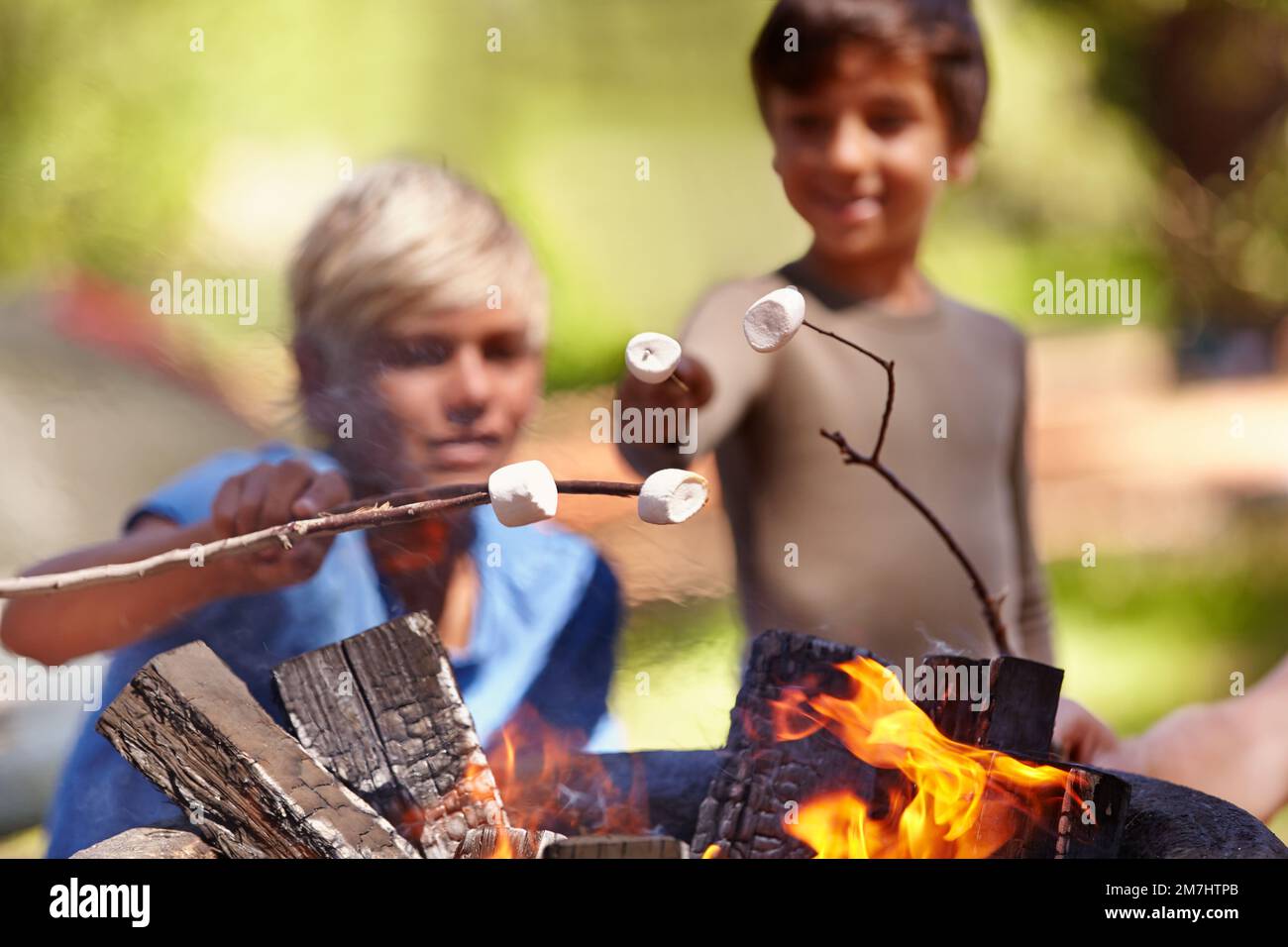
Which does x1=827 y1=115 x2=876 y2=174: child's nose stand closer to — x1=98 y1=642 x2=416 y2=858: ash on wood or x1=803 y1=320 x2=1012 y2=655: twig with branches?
x1=803 y1=320 x2=1012 y2=655: twig with branches

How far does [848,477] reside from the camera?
241 cm

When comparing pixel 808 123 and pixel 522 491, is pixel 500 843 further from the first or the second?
pixel 808 123

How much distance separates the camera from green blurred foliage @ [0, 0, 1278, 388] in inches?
94.6

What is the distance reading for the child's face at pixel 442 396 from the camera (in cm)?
239

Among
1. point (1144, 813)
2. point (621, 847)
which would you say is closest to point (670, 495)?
point (621, 847)

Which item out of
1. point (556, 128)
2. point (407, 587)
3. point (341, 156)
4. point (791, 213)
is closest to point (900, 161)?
point (791, 213)

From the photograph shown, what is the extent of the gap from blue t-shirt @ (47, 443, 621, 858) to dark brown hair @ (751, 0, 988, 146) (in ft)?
2.99

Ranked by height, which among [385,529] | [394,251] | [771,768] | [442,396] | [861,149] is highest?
[861,149]

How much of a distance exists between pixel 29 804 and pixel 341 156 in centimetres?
128

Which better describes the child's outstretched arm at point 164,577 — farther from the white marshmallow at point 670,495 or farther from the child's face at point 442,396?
the white marshmallow at point 670,495

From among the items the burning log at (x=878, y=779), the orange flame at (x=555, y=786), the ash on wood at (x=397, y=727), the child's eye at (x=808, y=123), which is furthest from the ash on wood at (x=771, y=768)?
the child's eye at (x=808, y=123)

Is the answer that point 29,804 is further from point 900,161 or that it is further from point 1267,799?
point 1267,799

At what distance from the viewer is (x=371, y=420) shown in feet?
7.84

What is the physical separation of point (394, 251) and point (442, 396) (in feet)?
0.90
